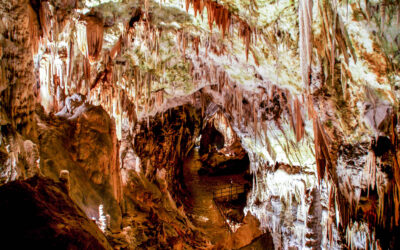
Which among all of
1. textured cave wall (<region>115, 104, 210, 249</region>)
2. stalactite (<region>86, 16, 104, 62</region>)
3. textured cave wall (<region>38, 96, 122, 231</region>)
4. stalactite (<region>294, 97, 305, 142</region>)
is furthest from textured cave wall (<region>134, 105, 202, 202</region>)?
stalactite (<region>294, 97, 305, 142</region>)

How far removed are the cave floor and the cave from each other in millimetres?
156

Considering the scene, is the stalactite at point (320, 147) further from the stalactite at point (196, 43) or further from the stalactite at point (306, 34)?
the stalactite at point (196, 43)

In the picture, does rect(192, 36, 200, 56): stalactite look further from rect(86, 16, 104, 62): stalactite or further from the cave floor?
the cave floor

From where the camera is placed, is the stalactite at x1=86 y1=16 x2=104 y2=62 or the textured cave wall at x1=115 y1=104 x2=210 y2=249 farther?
the textured cave wall at x1=115 y1=104 x2=210 y2=249

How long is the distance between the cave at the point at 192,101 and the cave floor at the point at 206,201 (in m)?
0.16

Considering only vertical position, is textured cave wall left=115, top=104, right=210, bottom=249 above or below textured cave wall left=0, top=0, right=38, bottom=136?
below

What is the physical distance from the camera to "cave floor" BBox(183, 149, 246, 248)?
35.8 feet

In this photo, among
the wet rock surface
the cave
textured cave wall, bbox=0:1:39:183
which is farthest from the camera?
the cave

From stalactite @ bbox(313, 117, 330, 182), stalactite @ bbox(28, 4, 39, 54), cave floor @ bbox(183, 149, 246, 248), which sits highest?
stalactite @ bbox(28, 4, 39, 54)

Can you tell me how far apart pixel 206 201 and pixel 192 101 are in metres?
5.08

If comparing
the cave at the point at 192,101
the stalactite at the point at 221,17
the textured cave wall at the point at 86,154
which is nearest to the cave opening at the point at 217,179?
the cave at the point at 192,101

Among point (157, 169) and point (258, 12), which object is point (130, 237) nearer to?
point (157, 169)

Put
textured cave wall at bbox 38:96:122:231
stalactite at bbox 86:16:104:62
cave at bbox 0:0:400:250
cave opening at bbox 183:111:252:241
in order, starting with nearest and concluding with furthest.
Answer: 1. cave at bbox 0:0:400:250
2. stalactite at bbox 86:16:104:62
3. textured cave wall at bbox 38:96:122:231
4. cave opening at bbox 183:111:252:241

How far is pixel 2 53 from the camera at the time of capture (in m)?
3.27
